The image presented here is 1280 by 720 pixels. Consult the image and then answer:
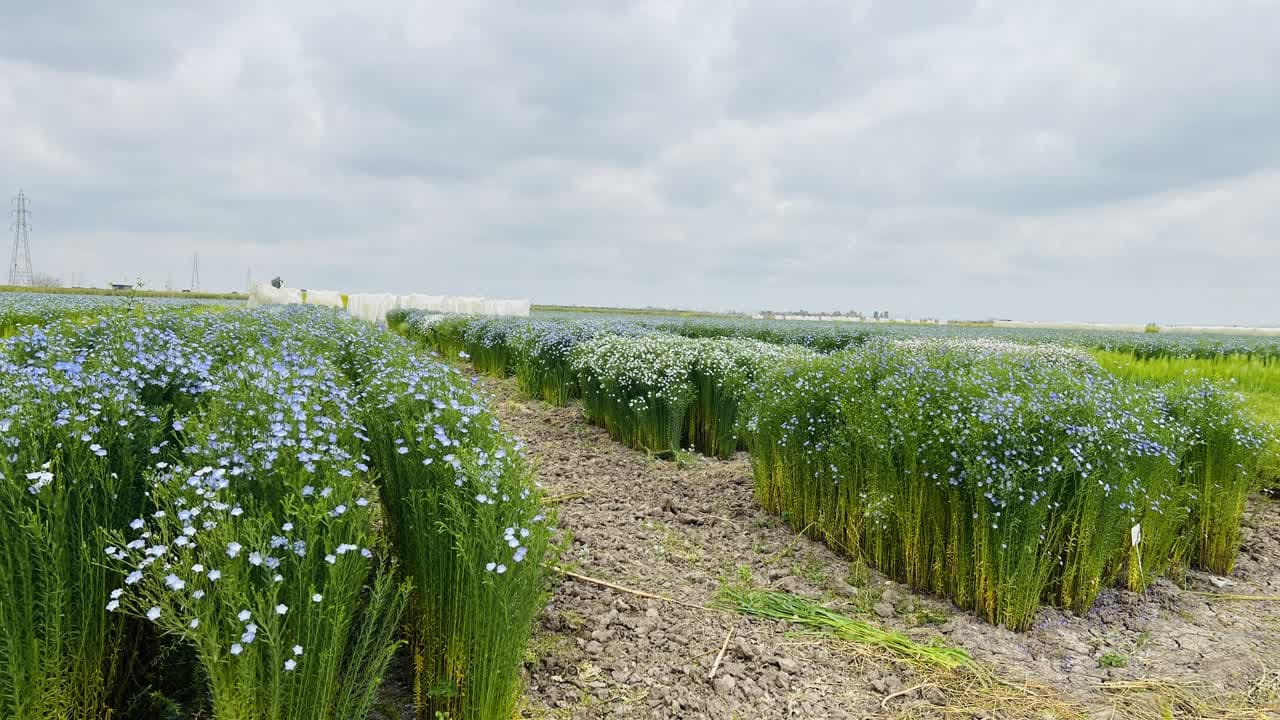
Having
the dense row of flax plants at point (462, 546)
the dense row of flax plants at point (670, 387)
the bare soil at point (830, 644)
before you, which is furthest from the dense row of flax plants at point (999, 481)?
the dense row of flax plants at point (462, 546)

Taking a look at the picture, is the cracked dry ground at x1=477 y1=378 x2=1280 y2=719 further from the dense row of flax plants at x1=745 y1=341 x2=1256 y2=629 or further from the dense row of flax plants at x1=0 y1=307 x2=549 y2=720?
the dense row of flax plants at x1=0 y1=307 x2=549 y2=720

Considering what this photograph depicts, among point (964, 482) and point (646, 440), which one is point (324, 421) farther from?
point (646, 440)

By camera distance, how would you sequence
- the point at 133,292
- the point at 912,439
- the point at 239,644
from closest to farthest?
the point at 239,644, the point at 912,439, the point at 133,292

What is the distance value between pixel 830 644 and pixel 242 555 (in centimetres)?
302

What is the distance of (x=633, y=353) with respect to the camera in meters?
9.34

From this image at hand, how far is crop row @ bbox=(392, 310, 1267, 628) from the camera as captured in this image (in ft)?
14.0

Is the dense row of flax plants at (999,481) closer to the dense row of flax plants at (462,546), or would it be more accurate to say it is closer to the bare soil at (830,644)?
the bare soil at (830,644)

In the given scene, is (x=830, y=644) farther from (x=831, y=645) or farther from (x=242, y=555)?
(x=242, y=555)

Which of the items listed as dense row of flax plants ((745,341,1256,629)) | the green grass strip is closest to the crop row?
dense row of flax plants ((745,341,1256,629))

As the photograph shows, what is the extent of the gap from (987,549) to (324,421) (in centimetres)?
370

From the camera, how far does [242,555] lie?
7.48 ft

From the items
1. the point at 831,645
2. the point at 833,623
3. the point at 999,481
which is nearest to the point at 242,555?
the point at 831,645

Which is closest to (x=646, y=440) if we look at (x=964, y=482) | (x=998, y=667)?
(x=964, y=482)

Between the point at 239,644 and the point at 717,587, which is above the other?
the point at 239,644
